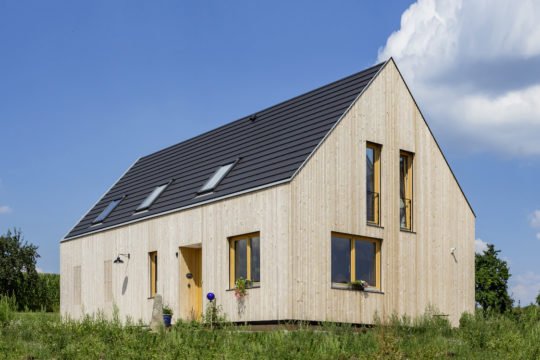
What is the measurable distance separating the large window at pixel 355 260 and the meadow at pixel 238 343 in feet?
8.04

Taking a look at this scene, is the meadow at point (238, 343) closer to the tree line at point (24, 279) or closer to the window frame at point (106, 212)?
the window frame at point (106, 212)

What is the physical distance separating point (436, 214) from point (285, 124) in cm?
473

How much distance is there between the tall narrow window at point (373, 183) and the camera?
20359 mm

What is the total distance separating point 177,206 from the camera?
74.0ft

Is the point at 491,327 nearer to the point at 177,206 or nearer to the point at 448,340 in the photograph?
the point at 448,340

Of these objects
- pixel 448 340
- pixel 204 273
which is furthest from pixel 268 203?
pixel 448 340

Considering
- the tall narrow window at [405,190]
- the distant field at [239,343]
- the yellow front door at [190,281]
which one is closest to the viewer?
the distant field at [239,343]

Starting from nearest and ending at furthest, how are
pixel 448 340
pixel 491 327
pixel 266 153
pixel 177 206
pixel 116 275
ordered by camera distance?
1. pixel 448 340
2. pixel 491 327
3. pixel 266 153
4. pixel 177 206
5. pixel 116 275

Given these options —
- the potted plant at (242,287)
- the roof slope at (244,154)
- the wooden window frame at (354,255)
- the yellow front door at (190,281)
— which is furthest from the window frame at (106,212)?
the wooden window frame at (354,255)

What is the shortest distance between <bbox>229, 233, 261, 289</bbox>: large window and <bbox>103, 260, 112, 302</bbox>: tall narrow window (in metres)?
6.76

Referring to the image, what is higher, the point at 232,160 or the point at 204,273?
the point at 232,160

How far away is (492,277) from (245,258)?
13108 millimetres

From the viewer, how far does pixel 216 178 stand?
2209cm

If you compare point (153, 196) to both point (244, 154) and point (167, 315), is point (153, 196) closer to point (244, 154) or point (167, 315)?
point (244, 154)
